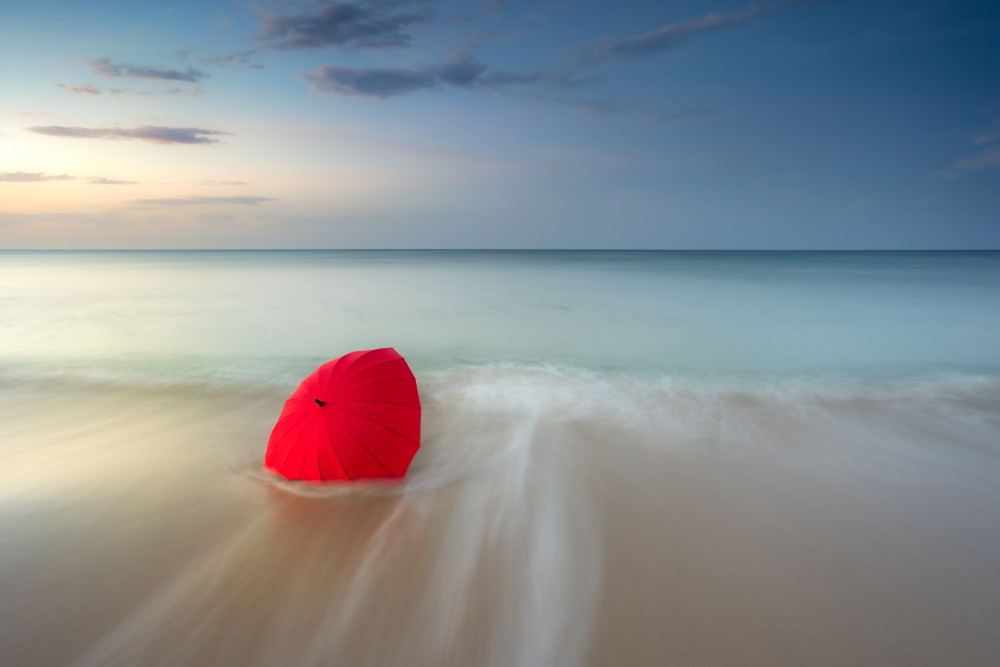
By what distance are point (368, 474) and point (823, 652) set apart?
125 inches

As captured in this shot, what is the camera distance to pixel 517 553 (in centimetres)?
339

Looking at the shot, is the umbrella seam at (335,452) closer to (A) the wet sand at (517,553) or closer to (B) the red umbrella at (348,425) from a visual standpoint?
(B) the red umbrella at (348,425)

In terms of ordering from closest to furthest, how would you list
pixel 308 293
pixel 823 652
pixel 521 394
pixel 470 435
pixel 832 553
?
pixel 823 652 < pixel 832 553 < pixel 470 435 < pixel 521 394 < pixel 308 293

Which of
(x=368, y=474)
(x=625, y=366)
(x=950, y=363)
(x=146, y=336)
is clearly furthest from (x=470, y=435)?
(x=146, y=336)

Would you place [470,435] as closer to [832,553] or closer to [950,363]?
[832,553]

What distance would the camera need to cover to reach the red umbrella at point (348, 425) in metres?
3.76

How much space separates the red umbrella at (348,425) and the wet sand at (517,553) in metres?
0.34

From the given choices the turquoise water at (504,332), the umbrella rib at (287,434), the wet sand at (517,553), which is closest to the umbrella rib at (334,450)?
the umbrella rib at (287,434)

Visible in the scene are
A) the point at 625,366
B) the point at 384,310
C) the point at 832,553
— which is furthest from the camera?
the point at 384,310

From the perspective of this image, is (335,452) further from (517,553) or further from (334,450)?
(517,553)

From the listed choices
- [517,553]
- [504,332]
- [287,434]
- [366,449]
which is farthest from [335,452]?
[504,332]

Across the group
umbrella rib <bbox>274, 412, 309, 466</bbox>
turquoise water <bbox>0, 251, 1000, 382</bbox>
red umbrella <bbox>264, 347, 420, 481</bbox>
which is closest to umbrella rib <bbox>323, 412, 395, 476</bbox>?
red umbrella <bbox>264, 347, 420, 481</bbox>

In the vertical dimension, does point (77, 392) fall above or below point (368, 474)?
below

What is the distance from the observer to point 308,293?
23797mm
